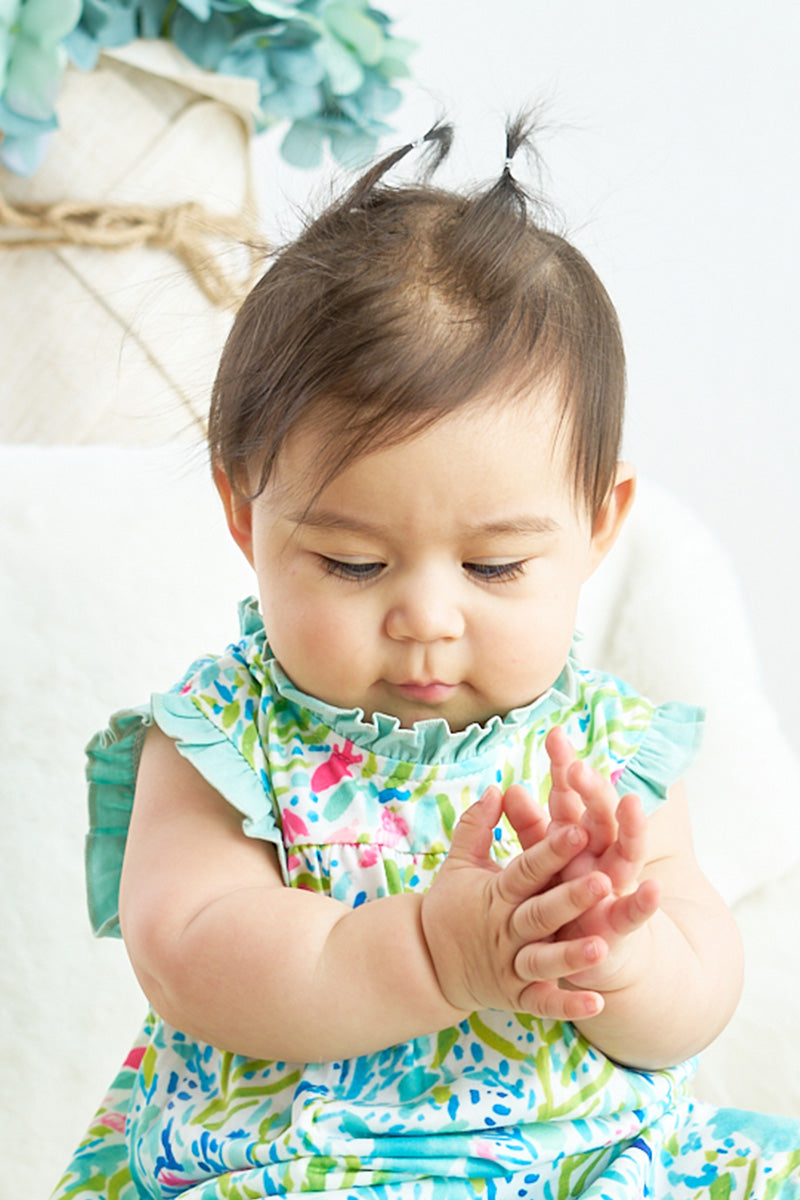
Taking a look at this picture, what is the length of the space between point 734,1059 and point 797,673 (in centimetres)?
109

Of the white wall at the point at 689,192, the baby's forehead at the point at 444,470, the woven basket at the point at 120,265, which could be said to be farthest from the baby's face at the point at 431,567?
the white wall at the point at 689,192

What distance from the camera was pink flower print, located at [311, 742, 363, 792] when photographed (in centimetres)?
74

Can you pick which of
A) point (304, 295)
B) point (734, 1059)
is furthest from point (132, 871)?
point (734, 1059)

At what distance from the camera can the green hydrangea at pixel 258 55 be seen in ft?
4.36

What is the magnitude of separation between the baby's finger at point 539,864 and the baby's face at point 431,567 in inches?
4.7

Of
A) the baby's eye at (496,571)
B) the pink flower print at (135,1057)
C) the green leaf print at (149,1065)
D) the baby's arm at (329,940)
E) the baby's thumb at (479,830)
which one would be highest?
the baby's eye at (496,571)

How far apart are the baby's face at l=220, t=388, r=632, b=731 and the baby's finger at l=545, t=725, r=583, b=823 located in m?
0.08

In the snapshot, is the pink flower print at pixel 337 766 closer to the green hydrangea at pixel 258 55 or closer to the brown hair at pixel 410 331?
the brown hair at pixel 410 331

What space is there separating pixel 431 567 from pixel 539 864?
15 cm

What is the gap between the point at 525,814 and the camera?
642mm

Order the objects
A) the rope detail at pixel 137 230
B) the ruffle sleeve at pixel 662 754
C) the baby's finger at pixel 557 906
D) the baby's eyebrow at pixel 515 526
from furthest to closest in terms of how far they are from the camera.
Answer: the rope detail at pixel 137 230 → the ruffle sleeve at pixel 662 754 → the baby's eyebrow at pixel 515 526 → the baby's finger at pixel 557 906

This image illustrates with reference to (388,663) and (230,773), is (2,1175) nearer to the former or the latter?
(230,773)

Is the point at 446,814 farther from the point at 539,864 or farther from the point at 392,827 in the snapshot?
the point at 539,864

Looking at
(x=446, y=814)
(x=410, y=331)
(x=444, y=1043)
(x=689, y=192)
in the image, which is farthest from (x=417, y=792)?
(x=689, y=192)
